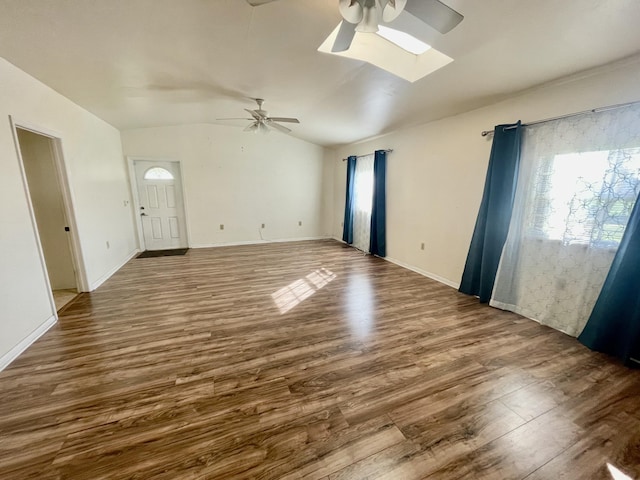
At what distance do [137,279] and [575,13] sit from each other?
527cm

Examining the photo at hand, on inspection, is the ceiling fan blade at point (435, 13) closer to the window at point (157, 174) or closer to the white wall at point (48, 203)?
the white wall at point (48, 203)

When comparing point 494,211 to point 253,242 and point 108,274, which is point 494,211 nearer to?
point 253,242

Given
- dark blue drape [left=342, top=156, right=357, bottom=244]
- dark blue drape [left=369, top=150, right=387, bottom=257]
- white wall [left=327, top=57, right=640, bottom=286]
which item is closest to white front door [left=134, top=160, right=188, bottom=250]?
dark blue drape [left=342, top=156, right=357, bottom=244]

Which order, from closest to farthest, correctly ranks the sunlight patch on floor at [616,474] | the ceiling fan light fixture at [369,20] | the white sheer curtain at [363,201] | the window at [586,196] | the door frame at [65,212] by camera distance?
the sunlight patch on floor at [616,474], the ceiling fan light fixture at [369,20], the window at [586,196], the door frame at [65,212], the white sheer curtain at [363,201]

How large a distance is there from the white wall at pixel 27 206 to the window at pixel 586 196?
4882mm

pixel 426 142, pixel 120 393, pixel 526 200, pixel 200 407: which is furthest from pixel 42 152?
pixel 526 200

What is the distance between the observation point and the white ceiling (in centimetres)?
169

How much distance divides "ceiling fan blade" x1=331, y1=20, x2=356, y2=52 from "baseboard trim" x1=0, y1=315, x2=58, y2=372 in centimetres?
346

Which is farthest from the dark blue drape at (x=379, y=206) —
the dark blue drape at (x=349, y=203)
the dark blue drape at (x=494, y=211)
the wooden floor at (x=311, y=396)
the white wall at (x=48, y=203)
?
the white wall at (x=48, y=203)

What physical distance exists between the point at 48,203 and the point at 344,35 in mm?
3931

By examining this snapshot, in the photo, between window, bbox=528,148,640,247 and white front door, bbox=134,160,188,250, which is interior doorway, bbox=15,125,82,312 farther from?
window, bbox=528,148,640,247

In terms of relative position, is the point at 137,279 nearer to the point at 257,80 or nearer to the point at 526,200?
the point at 257,80

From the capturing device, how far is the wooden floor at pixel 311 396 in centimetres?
131

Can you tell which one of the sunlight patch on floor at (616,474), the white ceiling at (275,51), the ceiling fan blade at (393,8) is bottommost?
the sunlight patch on floor at (616,474)
